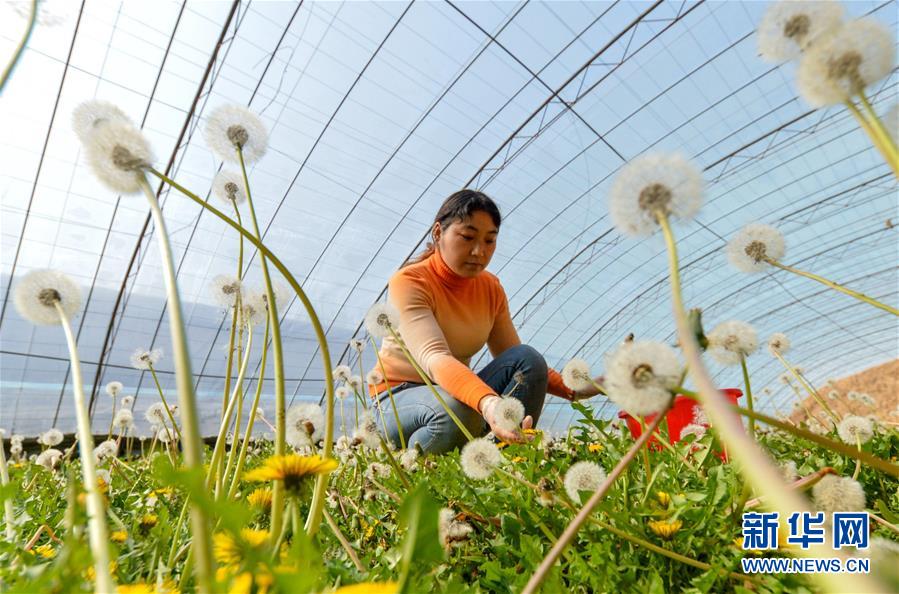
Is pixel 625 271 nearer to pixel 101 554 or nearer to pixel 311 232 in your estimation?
pixel 311 232

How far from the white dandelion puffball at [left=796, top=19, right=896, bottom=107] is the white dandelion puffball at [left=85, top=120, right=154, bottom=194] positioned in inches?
19.8

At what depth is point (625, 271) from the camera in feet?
33.2

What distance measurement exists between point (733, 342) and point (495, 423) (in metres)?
0.68

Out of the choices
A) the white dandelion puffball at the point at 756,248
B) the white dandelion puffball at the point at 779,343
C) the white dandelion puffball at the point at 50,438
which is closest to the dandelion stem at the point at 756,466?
the white dandelion puffball at the point at 756,248

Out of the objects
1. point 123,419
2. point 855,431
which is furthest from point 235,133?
point 123,419

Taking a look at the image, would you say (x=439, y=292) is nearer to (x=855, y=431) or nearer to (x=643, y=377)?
(x=855, y=431)

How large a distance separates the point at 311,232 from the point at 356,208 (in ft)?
2.22

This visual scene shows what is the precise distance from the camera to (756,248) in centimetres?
68

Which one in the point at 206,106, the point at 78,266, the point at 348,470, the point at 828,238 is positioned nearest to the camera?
the point at 348,470

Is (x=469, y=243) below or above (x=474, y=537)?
above

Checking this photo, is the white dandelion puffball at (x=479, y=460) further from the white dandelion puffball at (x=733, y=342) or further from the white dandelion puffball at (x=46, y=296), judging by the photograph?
the white dandelion puffball at (x=46, y=296)

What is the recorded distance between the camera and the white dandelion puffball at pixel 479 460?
0.73 meters

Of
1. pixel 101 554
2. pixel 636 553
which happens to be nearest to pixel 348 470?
pixel 636 553

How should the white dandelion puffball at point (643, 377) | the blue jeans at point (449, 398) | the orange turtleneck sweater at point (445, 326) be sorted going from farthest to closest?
the blue jeans at point (449, 398) → the orange turtleneck sweater at point (445, 326) → the white dandelion puffball at point (643, 377)
